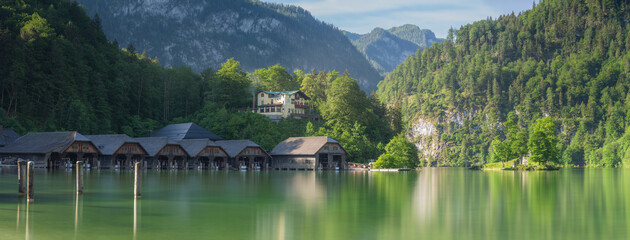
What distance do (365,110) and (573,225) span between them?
93977 millimetres

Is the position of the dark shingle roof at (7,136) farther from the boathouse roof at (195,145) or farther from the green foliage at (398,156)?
the green foliage at (398,156)

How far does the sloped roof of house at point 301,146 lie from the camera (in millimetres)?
96125

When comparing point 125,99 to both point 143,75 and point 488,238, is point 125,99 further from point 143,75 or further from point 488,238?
point 488,238

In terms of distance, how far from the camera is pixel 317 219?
2578 centimetres

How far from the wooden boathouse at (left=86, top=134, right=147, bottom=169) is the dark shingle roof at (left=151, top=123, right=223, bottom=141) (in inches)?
670

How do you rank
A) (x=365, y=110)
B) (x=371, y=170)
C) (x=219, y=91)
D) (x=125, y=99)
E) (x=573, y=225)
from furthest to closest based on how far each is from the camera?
(x=219, y=91)
(x=365, y=110)
(x=125, y=99)
(x=371, y=170)
(x=573, y=225)

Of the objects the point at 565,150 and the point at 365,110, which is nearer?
the point at 365,110

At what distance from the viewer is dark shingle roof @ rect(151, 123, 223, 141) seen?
105 m

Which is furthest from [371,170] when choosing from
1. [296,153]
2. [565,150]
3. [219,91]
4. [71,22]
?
[565,150]

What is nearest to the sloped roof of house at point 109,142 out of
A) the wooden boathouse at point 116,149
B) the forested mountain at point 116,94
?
the wooden boathouse at point 116,149

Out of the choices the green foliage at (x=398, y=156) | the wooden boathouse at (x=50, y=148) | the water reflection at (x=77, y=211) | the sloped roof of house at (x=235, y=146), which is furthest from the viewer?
the green foliage at (x=398, y=156)

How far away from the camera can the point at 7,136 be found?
82.6 metres

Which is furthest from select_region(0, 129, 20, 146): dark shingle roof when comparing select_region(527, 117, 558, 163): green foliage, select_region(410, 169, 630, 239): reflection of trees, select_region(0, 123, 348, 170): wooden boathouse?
select_region(527, 117, 558, 163): green foliage

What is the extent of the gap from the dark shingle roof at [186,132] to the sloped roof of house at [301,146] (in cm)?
1293
